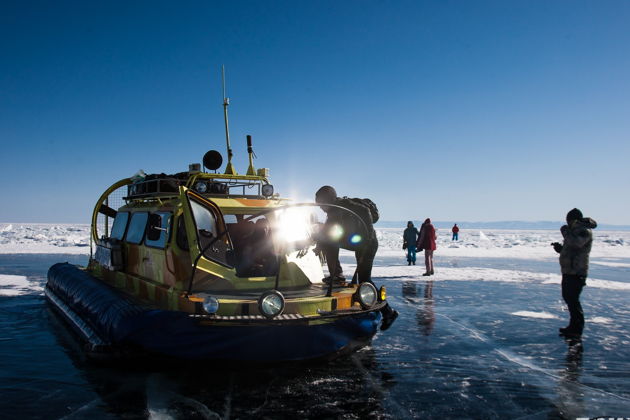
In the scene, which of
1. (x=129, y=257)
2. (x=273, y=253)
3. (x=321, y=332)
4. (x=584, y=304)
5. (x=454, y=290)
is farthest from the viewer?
(x=454, y=290)

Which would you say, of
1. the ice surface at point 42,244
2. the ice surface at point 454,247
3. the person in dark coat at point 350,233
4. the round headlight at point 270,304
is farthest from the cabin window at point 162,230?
the ice surface at point 42,244

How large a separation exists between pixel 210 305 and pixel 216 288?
2.70 feet

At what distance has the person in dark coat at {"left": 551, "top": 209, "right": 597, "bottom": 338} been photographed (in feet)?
21.6

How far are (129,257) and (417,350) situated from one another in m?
4.60

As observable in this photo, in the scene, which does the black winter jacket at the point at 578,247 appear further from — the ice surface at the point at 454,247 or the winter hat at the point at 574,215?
the ice surface at the point at 454,247

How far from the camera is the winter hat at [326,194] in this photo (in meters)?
6.10

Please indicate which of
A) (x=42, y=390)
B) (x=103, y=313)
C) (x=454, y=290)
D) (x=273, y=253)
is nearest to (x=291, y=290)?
(x=273, y=253)

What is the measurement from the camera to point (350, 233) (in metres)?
5.89

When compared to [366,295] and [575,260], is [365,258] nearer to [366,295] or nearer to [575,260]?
[366,295]

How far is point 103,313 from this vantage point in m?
5.46

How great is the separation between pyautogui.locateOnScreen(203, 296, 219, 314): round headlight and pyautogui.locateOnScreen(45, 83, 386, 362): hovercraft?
1 centimetres

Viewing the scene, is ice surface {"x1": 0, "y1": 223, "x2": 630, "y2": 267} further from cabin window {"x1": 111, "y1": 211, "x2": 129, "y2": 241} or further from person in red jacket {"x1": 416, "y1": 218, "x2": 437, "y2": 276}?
cabin window {"x1": 111, "y1": 211, "x2": 129, "y2": 241}

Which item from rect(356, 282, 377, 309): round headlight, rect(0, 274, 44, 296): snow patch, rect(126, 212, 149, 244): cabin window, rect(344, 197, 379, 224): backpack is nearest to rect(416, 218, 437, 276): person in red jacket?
rect(344, 197, 379, 224): backpack

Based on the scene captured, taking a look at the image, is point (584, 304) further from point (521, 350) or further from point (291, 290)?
point (291, 290)
